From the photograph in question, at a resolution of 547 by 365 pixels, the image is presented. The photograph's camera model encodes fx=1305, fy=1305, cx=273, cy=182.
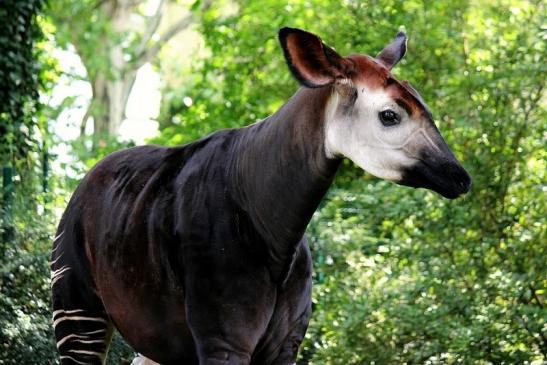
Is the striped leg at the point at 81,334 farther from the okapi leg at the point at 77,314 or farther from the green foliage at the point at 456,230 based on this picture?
the green foliage at the point at 456,230

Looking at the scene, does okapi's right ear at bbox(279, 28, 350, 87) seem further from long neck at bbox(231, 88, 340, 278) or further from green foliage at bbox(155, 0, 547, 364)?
green foliage at bbox(155, 0, 547, 364)

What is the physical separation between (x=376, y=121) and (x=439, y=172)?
0.83 ft

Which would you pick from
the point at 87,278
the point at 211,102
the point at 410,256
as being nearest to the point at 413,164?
the point at 87,278

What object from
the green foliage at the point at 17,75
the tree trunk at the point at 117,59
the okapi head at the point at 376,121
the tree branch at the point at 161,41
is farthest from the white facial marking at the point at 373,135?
the tree branch at the point at 161,41

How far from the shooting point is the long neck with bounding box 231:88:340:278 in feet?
13.2

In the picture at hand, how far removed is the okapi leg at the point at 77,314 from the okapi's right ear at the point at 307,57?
148 centimetres

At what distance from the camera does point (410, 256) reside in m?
8.37

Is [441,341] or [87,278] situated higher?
[87,278]

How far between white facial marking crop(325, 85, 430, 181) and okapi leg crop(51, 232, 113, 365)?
140 cm

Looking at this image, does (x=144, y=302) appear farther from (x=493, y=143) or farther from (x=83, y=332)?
(x=493, y=143)

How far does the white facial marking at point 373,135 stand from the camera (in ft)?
12.5

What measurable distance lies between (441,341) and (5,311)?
2579 mm

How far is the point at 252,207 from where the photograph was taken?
4211 millimetres

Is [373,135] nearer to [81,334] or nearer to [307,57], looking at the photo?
[307,57]
